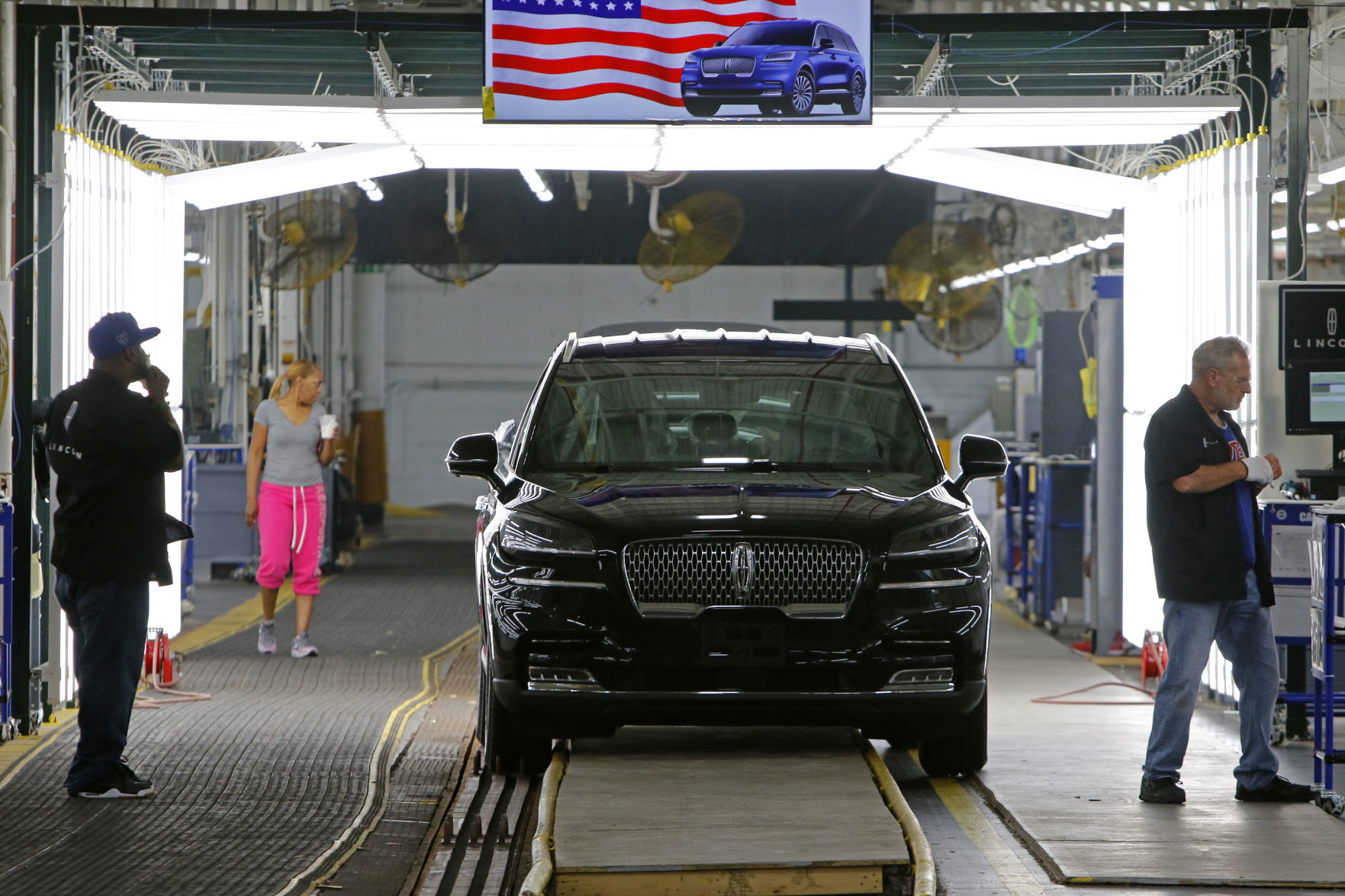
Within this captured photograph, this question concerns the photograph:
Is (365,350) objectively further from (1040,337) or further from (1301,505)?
(1301,505)

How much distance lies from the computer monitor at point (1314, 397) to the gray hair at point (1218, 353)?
1450 millimetres

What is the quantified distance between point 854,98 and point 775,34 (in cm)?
49

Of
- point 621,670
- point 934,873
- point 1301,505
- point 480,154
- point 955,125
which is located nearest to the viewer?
point 934,873

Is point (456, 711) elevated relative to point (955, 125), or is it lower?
lower

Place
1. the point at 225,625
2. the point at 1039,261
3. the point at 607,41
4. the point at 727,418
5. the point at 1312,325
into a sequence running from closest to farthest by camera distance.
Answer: the point at 727,418 → the point at 1312,325 → the point at 607,41 → the point at 225,625 → the point at 1039,261

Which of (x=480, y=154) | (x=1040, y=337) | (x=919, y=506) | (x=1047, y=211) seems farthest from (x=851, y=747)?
(x=1047, y=211)

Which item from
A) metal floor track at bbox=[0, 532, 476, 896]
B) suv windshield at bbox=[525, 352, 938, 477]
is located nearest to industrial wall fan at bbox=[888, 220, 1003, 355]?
metal floor track at bbox=[0, 532, 476, 896]

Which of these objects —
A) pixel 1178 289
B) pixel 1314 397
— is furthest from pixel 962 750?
pixel 1178 289

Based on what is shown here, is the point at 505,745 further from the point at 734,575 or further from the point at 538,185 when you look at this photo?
the point at 538,185

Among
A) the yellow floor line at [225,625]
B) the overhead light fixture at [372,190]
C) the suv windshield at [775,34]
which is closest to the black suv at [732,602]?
the suv windshield at [775,34]

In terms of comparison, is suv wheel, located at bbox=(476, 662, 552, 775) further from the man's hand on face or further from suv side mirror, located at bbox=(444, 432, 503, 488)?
the man's hand on face

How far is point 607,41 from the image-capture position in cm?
754

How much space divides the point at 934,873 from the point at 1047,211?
20.1m

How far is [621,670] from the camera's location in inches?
214
